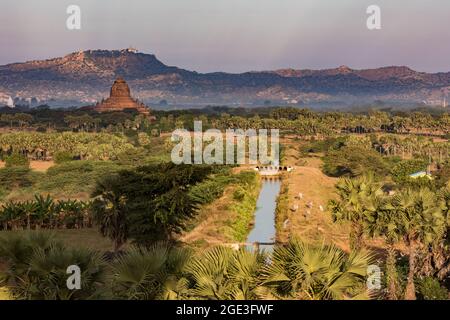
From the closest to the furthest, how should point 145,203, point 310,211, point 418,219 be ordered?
point 418,219 → point 145,203 → point 310,211

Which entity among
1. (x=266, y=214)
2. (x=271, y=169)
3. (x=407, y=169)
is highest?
(x=407, y=169)

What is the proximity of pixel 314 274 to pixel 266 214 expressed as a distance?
2893 centimetres

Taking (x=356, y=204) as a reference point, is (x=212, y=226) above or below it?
below

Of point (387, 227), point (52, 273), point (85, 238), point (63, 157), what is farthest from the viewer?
point (63, 157)

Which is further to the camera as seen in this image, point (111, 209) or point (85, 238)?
point (85, 238)

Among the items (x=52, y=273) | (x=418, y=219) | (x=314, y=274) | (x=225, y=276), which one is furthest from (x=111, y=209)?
(x=314, y=274)

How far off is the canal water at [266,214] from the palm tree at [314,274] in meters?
12.5

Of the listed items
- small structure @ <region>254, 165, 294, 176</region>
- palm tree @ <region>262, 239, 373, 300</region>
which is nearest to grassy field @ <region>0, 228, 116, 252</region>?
palm tree @ <region>262, 239, 373, 300</region>

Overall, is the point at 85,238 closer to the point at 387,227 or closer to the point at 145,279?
the point at 387,227

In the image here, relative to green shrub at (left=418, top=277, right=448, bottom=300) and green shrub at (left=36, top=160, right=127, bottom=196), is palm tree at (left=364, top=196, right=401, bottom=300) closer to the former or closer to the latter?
green shrub at (left=418, top=277, right=448, bottom=300)

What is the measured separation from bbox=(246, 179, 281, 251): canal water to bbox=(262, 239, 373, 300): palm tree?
1251 centimetres

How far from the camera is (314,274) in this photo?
1033 centimetres

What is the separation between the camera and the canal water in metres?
31.7
